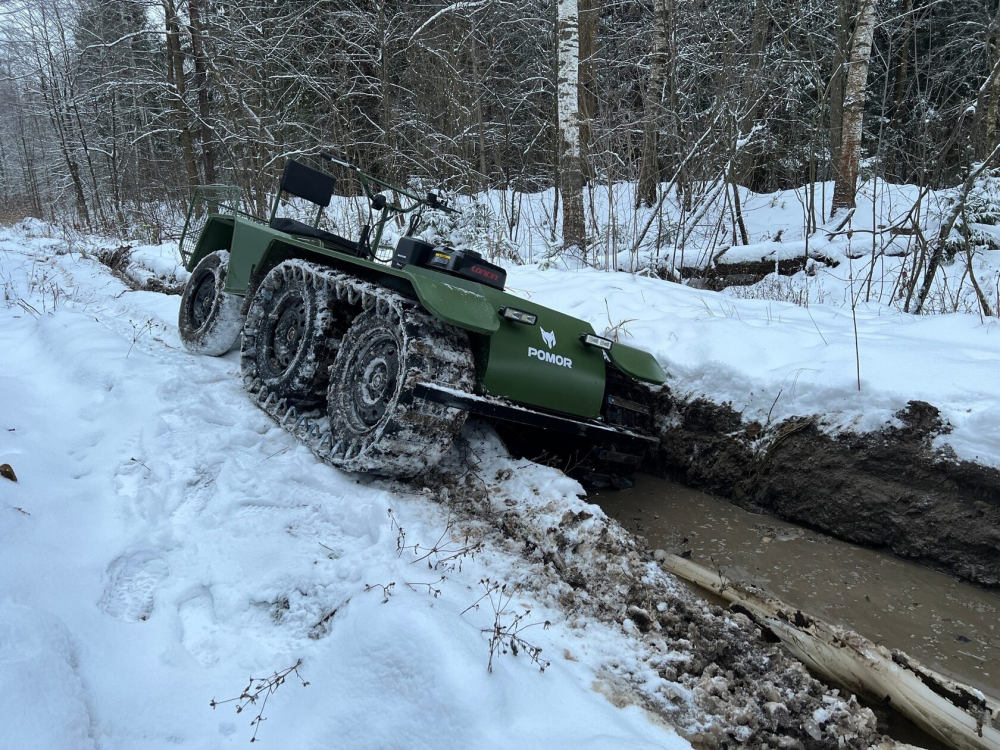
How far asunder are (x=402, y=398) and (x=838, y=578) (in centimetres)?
248

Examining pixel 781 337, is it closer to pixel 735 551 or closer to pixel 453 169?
pixel 735 551

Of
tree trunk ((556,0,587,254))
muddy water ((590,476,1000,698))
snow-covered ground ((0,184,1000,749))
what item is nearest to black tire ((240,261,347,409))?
snow-covered ground ((0,184,1000,749))

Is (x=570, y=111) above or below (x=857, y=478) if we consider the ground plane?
above

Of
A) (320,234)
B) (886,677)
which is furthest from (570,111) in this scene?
(886,677)

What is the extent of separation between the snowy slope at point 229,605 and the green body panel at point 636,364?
33.5 inches

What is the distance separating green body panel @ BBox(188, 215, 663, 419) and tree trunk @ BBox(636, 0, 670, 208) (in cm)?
467

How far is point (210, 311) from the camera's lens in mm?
6145

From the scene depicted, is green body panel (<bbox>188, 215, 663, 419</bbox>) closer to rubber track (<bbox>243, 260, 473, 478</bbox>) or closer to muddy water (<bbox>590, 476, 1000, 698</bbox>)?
rubber track (<bbox>243, 260, 473, 478</bbox>)

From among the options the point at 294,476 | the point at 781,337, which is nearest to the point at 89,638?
the point at 294,476

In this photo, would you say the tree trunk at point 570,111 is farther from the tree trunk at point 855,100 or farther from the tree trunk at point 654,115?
the tree trunk at point 855,100

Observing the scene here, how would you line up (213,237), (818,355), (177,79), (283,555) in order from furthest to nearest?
1. (177,79)
2. (213,237)
3. (818,355)
4. (283,555)

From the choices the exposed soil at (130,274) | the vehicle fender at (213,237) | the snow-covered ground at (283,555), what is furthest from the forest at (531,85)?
the snow-covered ground at (283,555)

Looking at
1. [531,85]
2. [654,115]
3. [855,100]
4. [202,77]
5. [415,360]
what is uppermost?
[202,77]

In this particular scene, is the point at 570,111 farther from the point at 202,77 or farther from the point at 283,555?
the point at 202,77
